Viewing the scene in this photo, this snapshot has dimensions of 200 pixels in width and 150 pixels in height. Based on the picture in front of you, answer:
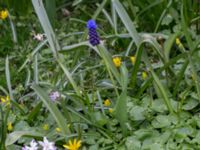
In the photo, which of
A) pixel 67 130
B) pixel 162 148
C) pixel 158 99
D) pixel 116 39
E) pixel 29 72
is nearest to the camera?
pixel 162 148

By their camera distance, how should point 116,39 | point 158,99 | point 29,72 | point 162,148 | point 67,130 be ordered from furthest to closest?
1. point 116,39
2. point 29,72
3. point 158,99
4. point 67,130
5. point 162,148

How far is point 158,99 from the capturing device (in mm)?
2273

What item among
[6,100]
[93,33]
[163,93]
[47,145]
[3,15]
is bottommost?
[163,93]

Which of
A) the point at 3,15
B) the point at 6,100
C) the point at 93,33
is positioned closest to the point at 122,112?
the point at 93,33

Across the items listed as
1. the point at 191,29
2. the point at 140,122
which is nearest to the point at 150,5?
the point at 191,29

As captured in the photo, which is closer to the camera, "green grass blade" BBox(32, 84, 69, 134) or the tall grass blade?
"green grass blade" BBox(32, 84, 69, 134)

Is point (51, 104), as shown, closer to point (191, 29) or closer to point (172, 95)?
point (172, 95)

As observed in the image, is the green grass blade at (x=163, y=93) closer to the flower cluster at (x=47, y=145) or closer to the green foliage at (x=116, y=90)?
the green foliage at (x=116, y=90)

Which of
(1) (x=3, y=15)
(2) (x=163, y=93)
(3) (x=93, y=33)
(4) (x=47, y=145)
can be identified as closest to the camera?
(4) (x=47, y=145)

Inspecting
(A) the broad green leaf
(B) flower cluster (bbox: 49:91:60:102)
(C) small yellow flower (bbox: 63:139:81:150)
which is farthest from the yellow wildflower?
(C) small yellow flower (bbox: 63:139:81:150)

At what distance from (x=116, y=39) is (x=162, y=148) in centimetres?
98

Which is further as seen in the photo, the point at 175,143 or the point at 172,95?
the point at 172,95

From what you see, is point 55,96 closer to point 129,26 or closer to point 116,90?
Answer: point 116,90

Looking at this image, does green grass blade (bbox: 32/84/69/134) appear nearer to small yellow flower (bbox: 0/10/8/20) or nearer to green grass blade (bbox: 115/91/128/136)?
green grass blade (bbox: 115/91/128/136)
